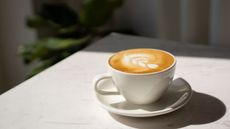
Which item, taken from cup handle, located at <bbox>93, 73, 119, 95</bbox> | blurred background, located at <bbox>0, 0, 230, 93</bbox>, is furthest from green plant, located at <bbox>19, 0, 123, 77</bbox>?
cup handle, located at <bbox>93, 73, 119, 95</bbox>

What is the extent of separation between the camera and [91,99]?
0.60 m

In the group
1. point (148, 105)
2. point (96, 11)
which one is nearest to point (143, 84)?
point (148, 105)

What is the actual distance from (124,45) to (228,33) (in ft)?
0.82

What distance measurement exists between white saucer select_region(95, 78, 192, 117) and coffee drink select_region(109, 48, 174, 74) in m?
0.06

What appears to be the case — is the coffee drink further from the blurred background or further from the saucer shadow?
the blurred background

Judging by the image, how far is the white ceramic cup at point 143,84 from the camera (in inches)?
19.9

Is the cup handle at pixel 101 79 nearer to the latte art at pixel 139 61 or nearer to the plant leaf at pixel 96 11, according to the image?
the latte art at pixel 139 61

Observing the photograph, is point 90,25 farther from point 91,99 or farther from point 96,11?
point 91,99

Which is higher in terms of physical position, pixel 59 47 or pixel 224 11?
pixel 224 11

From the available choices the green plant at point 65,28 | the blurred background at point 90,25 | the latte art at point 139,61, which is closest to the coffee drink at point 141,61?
the latte art at point 139,61

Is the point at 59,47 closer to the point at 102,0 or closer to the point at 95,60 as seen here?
the point at 102,0

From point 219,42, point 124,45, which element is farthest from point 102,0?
point 219,42

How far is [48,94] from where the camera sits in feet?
2.03

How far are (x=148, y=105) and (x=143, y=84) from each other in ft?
0.17
